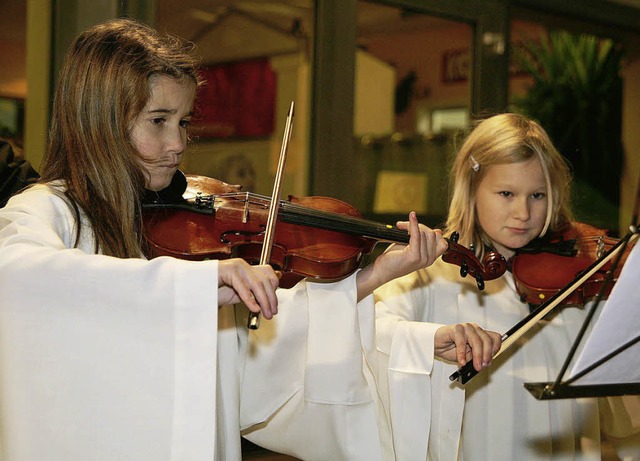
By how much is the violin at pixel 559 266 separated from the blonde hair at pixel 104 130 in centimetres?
109

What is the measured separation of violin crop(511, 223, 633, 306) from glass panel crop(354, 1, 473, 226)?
4.00 feet

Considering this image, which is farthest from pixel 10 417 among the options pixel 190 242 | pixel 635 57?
pixel 635 57

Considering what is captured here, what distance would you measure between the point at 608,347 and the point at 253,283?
0.56m

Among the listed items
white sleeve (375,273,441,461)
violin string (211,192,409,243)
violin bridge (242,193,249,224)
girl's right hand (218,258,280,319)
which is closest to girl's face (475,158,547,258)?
white sleeve (375,273,441,461)

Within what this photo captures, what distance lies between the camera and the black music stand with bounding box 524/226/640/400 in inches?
50.5

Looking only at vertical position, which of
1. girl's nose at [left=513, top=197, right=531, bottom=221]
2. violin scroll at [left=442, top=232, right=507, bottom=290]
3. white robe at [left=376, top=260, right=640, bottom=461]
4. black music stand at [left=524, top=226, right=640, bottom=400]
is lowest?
white robe at [left=376, top=260, right=640, bottom=461]

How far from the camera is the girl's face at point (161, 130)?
171 centimetres

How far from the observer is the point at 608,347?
52.5 inches

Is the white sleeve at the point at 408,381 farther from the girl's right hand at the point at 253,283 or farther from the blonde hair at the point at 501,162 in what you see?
the girl's right hand at the point at 253,283

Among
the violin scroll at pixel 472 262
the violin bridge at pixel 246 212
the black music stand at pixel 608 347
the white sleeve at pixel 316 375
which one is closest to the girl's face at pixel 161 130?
the violin bridge at pixel 246 212

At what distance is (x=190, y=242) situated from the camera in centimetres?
181

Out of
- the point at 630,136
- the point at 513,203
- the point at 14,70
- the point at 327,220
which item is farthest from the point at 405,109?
the point at 327,220

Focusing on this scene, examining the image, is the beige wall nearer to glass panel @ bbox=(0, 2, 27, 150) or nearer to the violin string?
the violin string

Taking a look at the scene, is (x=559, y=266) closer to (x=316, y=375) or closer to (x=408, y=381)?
(x=408, y=381)
